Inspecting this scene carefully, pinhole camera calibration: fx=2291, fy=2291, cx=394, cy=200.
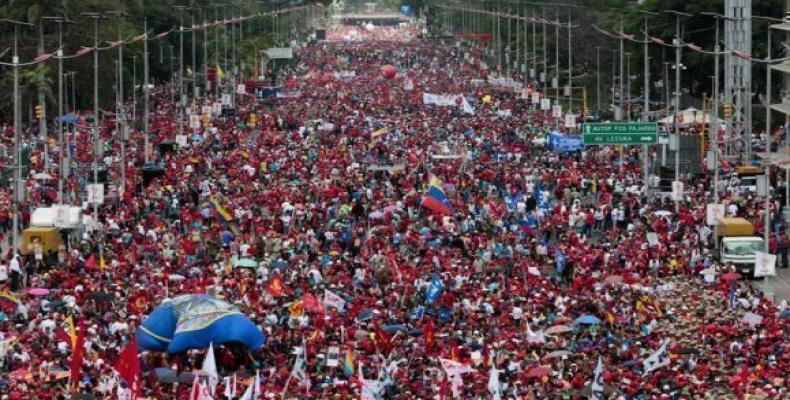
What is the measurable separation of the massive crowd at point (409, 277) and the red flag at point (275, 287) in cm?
16

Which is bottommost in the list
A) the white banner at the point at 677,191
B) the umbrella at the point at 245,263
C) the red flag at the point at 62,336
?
the umbrella at the point at 245,263

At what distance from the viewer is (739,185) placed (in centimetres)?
7231

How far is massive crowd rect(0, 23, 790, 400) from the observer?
41.5 meters

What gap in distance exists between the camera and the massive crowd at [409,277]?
1633 inches

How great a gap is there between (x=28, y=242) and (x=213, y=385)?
762 inches

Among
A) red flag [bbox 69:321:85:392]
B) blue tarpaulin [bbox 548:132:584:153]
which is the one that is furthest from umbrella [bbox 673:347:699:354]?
blue tarpaulin [bbox 548:132:584:153]

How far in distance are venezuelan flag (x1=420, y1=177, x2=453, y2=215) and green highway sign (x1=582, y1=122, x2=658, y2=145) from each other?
9.63 m

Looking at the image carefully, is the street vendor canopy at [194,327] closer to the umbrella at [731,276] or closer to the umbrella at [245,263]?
the umbrella at [245,263]

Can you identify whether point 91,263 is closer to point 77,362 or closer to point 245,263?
point 245,263

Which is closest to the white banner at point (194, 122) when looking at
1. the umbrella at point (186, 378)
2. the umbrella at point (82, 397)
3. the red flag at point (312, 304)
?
the red flag at point (312, 304)

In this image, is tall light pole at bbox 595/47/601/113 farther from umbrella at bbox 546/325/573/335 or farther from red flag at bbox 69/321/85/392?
red flag at bbox 69/321/85/392

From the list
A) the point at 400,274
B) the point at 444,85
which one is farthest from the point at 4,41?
the point at 400,274

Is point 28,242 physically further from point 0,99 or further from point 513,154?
point 0,99

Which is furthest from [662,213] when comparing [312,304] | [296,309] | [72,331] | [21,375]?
[21,375]
